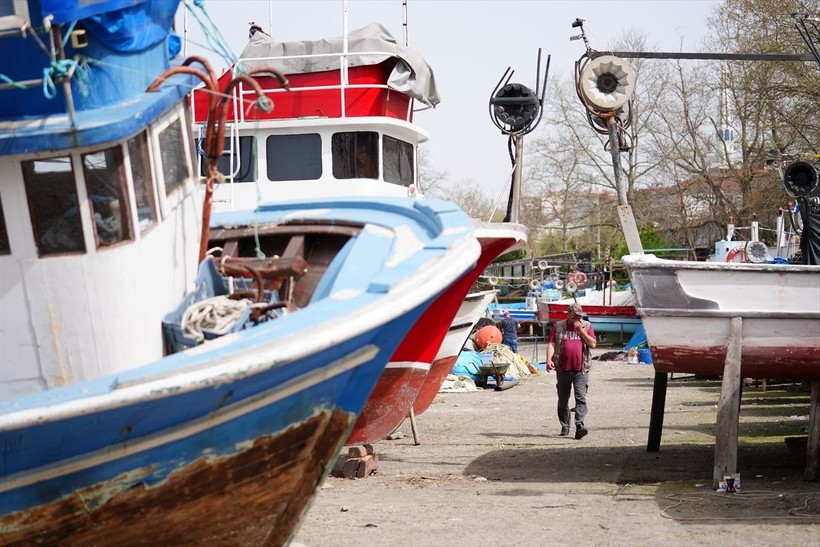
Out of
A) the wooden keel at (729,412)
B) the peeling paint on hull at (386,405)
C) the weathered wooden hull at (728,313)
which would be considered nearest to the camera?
the wooden keel at (729,412)

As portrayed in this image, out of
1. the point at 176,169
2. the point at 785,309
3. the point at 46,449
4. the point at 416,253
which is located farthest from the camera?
the point at 785,309

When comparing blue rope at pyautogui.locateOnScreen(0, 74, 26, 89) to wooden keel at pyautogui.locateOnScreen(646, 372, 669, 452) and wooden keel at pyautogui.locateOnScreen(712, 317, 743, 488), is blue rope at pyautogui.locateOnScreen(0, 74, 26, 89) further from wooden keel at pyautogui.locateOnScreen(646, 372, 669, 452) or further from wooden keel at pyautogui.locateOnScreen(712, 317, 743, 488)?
wooden keel at pyautogui.locateOnScreen(646, 372, 669, 452)

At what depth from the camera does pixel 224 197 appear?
41.4 feet

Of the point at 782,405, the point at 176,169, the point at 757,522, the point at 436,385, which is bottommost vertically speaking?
the point at 782,405

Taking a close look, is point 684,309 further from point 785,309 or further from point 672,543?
point 672,543

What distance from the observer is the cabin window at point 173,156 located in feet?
20.9

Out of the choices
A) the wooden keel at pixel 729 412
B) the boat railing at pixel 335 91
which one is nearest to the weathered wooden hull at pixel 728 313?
the wooden keel at pixel 729 412

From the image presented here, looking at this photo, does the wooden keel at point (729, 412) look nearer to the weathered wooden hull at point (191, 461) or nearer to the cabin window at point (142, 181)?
the weathered wooden hull at point (191, 461)

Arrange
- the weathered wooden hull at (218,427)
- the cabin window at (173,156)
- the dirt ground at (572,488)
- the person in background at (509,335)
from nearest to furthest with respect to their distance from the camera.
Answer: the weathered wooden hull at (218,427) < the cabin window at (173,156) < the dirt ground at (572,488) < the person in background at (509,335)

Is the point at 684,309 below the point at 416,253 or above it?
below

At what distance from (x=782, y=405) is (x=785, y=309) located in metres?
6.61

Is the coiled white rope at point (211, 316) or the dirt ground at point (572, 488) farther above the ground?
the coiled white rope at point (211, 316)

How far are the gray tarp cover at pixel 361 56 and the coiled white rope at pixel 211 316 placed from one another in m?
6.95

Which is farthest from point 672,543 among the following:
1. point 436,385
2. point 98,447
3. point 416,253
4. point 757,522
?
point 436,385
